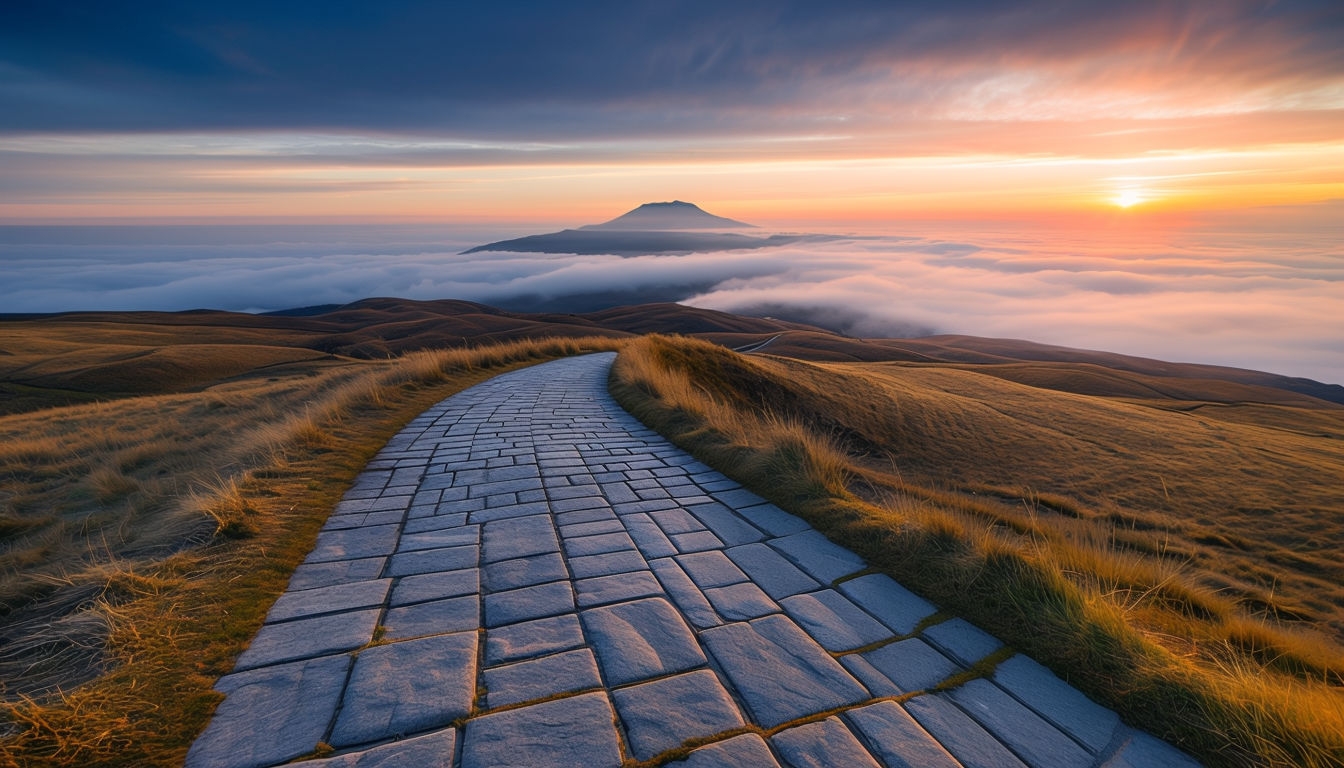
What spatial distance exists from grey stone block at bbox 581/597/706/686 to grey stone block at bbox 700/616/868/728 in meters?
0.14

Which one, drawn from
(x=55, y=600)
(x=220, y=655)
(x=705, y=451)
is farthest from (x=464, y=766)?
(x=705, y=451)

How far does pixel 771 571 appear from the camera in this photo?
3725 millimetres

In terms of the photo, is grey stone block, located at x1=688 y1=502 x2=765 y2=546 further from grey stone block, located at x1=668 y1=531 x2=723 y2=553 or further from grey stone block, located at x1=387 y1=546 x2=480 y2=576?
grey stone block, located at x1=387 y1=546 x2=480 y2=576

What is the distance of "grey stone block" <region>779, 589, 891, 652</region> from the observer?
2.96 metres

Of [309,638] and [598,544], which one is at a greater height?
[309,638]

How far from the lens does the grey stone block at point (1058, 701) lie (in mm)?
2388

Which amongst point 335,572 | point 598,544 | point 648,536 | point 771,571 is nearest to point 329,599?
point 335,572

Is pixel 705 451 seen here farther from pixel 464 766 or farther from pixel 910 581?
pixel 464 766

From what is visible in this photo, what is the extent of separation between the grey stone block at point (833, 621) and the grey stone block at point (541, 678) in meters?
1.12

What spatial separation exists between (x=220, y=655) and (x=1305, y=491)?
19651 millimetres

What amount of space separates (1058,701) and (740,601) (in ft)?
4.89

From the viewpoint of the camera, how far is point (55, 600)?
3.32 m

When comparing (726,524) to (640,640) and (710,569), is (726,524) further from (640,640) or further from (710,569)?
(640,640)

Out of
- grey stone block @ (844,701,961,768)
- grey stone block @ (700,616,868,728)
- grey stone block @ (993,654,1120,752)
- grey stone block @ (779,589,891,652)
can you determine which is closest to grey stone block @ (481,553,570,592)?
grey stone block @ (700,616,868,728)
